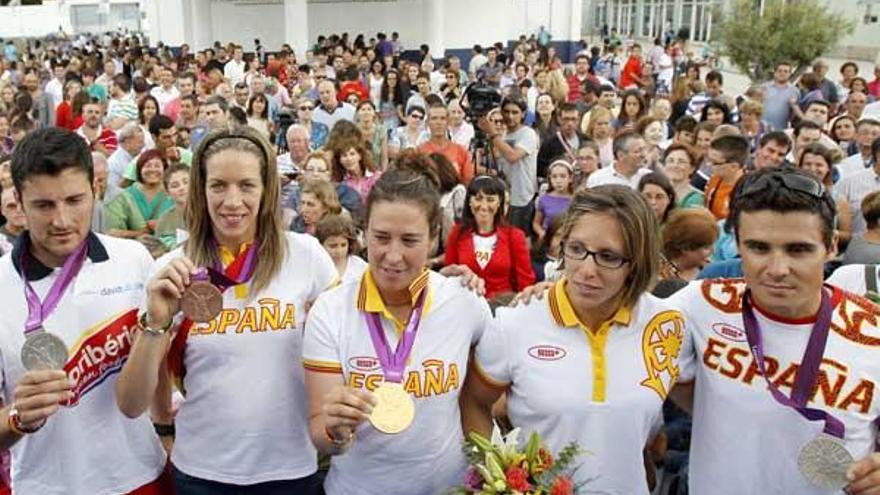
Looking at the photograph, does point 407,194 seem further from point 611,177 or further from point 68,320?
point 611,177

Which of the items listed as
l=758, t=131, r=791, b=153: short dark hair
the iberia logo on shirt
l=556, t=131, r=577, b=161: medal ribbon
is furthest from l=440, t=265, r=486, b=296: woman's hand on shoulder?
l=556, t=131, r=577, b=161: medal ribbon

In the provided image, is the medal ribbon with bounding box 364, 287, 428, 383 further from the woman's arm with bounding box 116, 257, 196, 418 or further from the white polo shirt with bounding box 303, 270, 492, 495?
the woman's arm with bounding box 116, 257, 196, 418

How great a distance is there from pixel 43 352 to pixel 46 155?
57 cm

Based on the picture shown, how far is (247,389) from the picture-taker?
8.32 ft

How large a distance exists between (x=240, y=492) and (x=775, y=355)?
1699 millimetres

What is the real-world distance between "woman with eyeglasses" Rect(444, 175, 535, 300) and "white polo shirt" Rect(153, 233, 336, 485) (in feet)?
9.90

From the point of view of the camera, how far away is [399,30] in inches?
1011

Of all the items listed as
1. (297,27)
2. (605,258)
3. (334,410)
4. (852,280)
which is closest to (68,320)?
(334,410)

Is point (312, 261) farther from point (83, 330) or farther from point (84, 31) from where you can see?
point (84, 31)

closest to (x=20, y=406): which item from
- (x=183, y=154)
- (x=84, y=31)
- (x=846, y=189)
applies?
(x=183, y=154)

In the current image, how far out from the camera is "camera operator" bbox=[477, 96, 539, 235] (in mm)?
7980

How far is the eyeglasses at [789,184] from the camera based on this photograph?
2.24 metres

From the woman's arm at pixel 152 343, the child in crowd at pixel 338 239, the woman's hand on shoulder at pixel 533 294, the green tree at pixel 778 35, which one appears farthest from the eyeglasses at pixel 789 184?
the green tree at pixel 778 35

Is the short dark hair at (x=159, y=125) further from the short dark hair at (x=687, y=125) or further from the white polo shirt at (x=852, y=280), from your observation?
the white polo shirt at (x=852, y=280)
